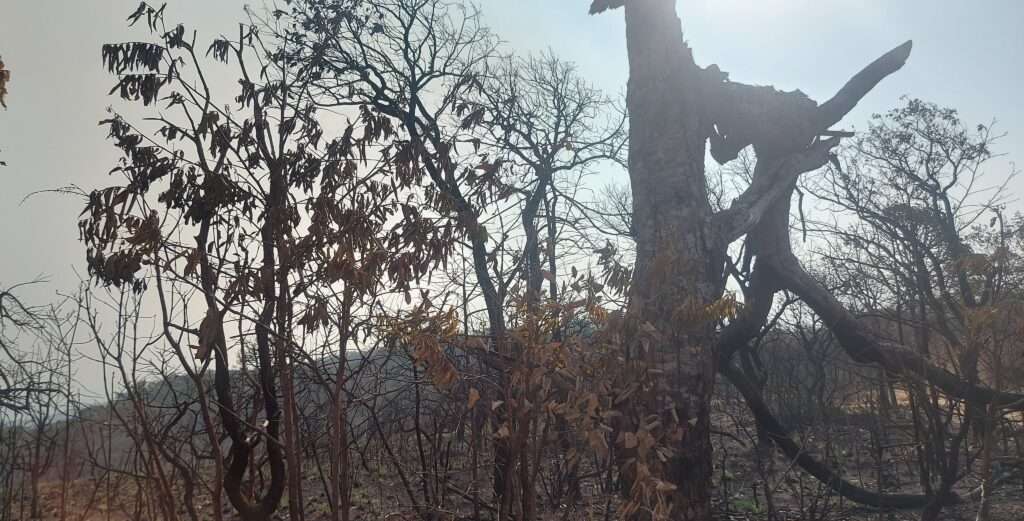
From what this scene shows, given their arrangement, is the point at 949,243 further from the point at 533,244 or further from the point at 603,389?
the point at 603,389

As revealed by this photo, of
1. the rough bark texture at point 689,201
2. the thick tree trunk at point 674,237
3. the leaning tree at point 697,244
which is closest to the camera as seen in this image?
the leaning tree at point 697,244

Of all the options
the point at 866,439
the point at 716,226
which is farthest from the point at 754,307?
the point at 866,439

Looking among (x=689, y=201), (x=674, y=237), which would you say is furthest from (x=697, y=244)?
(x=674, y=237)

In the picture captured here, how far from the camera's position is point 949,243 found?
36.7 feet

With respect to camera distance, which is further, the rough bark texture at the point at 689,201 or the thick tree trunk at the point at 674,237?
the thick tree trunk at the point at 674,237

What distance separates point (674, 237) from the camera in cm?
430

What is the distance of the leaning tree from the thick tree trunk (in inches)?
0.4

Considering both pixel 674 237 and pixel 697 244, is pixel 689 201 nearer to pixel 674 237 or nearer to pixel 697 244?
pixel 697 244

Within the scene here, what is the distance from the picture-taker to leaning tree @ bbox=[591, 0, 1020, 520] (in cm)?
312

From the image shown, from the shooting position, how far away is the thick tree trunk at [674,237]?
11.5ft

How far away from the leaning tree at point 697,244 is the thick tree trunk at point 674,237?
1 centimetres

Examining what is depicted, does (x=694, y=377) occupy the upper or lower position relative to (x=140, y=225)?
lower

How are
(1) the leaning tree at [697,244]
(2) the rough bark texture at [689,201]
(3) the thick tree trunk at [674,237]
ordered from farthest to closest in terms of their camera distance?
(3) the thick tree trunk at [674,237] → (2) the rough bark texture at [689,201] → (1) the leaning tree at [697,244]

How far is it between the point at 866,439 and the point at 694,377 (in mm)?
8249
